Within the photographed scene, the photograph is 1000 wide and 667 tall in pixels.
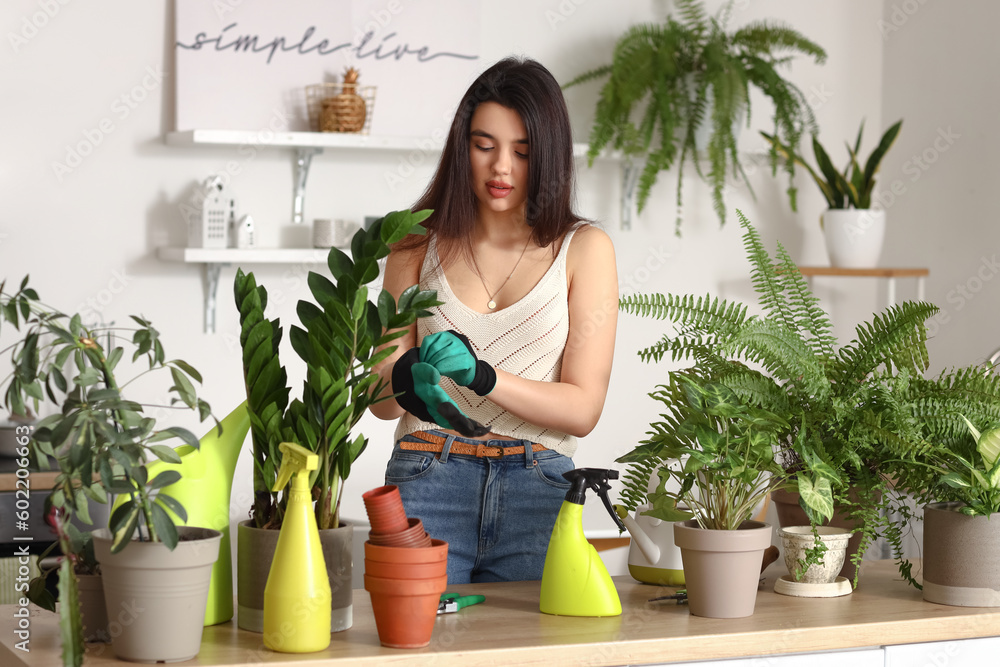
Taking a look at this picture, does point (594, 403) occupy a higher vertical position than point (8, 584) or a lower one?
higher

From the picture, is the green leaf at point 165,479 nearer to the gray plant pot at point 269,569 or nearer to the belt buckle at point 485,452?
the gray plant pot at point 269,569

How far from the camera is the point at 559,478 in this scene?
1.47m

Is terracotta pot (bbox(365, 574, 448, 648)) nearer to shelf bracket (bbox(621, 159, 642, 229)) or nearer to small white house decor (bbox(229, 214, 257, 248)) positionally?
small white house decor (bbox(229, 214, 257, 248))

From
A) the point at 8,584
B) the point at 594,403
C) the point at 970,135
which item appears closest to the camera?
the point at 594,403

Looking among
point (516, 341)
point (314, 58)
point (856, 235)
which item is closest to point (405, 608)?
point (516, 341)

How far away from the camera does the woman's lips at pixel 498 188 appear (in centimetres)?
146

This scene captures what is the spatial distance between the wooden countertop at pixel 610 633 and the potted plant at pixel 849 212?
6.56 ft

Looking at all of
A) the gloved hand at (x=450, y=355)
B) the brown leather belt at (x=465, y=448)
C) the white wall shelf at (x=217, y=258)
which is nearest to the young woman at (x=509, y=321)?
the brown leather belt at (x=465, y=448)

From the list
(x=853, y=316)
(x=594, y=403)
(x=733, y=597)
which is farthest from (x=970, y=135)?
(x=733, y=597)

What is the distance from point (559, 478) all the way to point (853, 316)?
7.20ft

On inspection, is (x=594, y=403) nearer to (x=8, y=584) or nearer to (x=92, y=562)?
(x=92, y=562)

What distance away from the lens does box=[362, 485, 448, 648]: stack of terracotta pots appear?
3.13 feet

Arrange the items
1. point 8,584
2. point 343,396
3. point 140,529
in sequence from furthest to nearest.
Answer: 1. point 8,584
2. point 343,396
3. point 140,529

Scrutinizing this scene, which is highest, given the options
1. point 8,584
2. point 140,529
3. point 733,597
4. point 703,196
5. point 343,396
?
point 703,196
